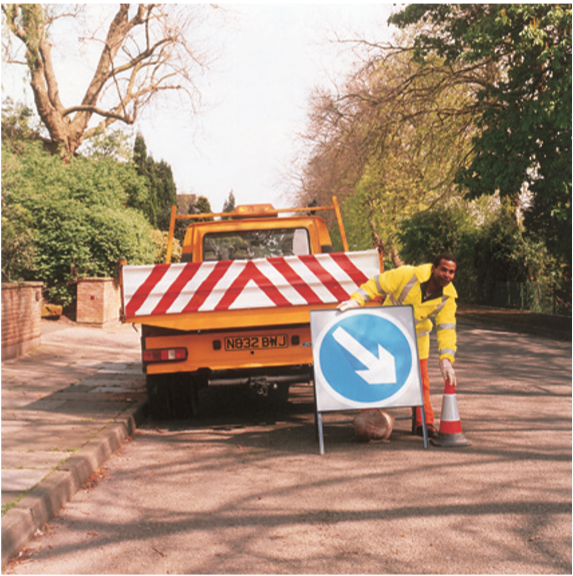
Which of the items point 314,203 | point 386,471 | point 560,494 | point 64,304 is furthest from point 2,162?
point 560,494

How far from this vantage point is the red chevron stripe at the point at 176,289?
778 centimetres

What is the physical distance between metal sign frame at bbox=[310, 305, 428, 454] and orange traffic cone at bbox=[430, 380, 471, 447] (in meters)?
0.18

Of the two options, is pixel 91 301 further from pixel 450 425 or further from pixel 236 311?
pixel 450 425

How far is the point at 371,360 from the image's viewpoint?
274 inches

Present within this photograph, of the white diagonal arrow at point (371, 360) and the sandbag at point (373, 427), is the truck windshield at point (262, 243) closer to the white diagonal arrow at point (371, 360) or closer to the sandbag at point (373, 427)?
the white diagonal arrow at point (371, 360)

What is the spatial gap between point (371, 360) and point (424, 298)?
2.79 feet

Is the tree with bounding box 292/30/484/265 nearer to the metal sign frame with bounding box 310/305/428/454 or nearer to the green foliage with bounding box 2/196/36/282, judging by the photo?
the green foliage with bounding box 2/196/36/282

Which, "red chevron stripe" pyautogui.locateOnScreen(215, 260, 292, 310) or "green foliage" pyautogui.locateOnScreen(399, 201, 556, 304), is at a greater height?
"green foliage" pyautogui.locateOnScreen(399, 201, 556, 304)

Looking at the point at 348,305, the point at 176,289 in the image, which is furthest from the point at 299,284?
the point at 176,289

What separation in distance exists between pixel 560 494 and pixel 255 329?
12.2 ft

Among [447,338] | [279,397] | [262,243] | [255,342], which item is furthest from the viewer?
[279,397]

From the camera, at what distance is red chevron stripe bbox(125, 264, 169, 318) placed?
773 centimetres

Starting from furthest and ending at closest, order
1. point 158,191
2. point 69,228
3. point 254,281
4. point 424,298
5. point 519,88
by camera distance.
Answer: point 158,191 < point 69,228 < point 519,88 < point 254,281 < point 424,298

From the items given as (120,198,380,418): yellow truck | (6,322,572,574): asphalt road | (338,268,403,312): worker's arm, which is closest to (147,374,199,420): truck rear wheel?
(120,198,380,418): yellow truck
